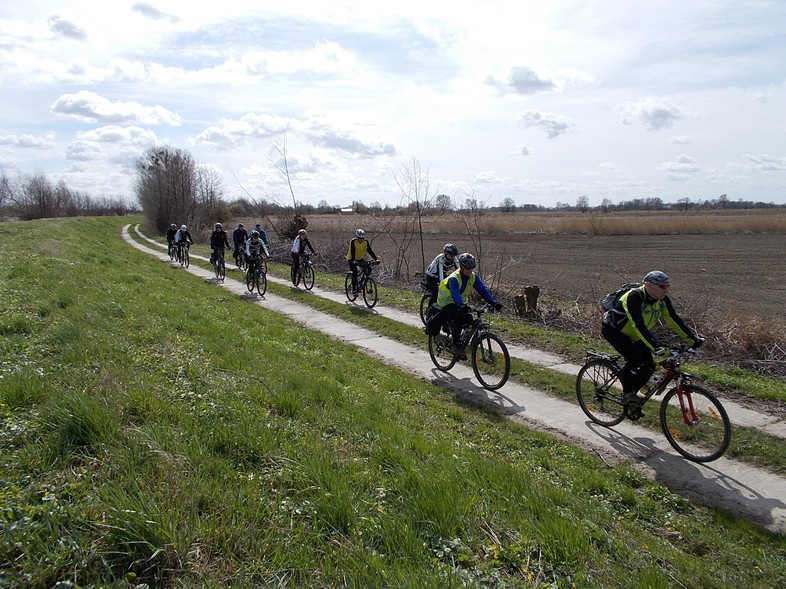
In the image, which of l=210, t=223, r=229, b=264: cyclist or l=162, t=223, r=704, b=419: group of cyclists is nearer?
l=162, t=223, r=704, b=419: group of cyclists

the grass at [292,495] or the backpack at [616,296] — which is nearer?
the grass at [292,495]

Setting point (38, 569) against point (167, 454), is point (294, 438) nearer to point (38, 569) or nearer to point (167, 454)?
point (167, 454)

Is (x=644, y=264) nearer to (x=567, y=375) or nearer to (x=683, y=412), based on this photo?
(x=567, y=375)

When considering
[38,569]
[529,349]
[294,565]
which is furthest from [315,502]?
[529,349]

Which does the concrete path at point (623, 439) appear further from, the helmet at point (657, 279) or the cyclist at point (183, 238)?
the cyclist at point (183, 238)

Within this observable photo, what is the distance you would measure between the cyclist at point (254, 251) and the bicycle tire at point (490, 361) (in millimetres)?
10183

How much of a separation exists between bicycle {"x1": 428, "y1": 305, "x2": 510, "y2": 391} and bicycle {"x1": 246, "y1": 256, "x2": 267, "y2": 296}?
9099mm

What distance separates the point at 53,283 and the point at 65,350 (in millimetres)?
5019

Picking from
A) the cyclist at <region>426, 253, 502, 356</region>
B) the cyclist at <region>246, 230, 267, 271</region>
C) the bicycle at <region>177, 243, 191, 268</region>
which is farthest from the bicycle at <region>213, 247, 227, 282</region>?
the cyclist at <region>426, 253, 502, 356</region>

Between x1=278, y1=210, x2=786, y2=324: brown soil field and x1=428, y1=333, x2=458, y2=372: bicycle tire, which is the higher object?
x1=278, y1=210, x2=786, y2=324: brown soil field

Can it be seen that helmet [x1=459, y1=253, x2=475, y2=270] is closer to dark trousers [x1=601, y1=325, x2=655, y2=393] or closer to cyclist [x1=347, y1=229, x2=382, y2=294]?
dark trousers [x1=601, y1=325, x2=655, y2=393]

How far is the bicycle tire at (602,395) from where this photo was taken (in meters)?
6.26

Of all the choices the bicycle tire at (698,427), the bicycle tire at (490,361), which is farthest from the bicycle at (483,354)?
the bicycle tire at (698,427)

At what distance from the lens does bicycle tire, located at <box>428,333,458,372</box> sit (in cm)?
834
